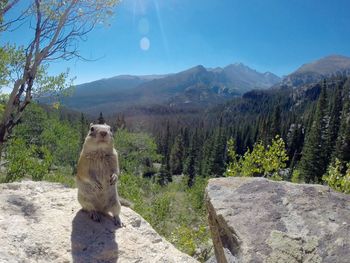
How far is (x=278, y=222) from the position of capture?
6.41m

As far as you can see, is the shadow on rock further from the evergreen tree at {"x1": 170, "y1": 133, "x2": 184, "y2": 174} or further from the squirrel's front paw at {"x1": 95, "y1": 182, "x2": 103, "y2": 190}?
the evergreen tree at {"x1": 170, "y1": 133, "x2": 184, "y2": 174}

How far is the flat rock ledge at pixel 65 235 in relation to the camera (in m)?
5.80

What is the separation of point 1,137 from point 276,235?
1184 centimetres

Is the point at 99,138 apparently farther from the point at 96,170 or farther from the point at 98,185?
the point at 98,185

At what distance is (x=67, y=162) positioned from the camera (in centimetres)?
4747

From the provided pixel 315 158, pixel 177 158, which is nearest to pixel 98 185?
pixel 315 158


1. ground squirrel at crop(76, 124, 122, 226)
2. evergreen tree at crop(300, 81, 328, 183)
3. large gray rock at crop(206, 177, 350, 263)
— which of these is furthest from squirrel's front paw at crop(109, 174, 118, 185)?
evergreen tree at crop(300, 81, 328, 183)

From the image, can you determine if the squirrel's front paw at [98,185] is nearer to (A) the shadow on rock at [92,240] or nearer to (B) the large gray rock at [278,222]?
(A) the shadow on rock at [92,240]

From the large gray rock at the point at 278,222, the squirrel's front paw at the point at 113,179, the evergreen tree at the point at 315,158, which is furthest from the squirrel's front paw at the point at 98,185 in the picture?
the evergreen tree at the point at 315,158

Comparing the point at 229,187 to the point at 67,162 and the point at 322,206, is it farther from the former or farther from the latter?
the point at 67,162

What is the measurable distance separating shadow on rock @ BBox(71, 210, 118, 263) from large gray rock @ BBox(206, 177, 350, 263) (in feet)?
7.46

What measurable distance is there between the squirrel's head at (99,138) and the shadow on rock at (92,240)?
155 centimetres

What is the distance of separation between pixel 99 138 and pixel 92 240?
2042mm

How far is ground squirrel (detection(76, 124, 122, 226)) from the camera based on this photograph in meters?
6.99
